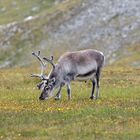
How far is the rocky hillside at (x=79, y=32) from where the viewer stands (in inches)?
3137

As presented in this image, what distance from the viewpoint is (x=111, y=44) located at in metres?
79.7

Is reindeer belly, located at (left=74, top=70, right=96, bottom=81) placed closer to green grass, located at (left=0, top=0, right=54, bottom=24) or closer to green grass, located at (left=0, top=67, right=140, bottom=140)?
green grass, located at (left=0, top=67, right=140, bottom=140)

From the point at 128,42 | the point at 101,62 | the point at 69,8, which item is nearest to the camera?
the point at 101,62

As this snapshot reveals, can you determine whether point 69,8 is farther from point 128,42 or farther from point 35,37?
point 128,42

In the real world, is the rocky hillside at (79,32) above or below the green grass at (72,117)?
above

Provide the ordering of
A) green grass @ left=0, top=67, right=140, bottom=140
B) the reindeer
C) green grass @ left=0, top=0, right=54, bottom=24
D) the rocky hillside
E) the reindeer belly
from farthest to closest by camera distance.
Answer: green grass @ left=0, top=0, right=54, bottom=24 → the rocky hillside → the reindeer belly → the reindeer → green grass @ left=0, top=67, right=140, bottom=140

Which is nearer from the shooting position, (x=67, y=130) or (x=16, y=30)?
(x=67, y=130)

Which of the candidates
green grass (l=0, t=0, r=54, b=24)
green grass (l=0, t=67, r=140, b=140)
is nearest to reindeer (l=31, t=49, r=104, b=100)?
green grass (l=0, t=67, r=140, b=140)

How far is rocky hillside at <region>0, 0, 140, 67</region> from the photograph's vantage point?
261ft

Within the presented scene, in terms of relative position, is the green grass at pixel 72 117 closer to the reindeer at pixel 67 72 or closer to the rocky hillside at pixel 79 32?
the reindeer at pixel 67 72

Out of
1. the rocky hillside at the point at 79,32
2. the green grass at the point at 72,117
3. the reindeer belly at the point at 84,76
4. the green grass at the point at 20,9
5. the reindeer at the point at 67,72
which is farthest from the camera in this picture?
the green grass at the point at 20,9

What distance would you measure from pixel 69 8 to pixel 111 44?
14.8 meters

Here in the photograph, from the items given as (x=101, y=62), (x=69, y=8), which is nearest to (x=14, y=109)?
(x=101, y=62)

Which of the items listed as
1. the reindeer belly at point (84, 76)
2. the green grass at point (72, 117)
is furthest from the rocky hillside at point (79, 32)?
the green grass at point (72, 117)
